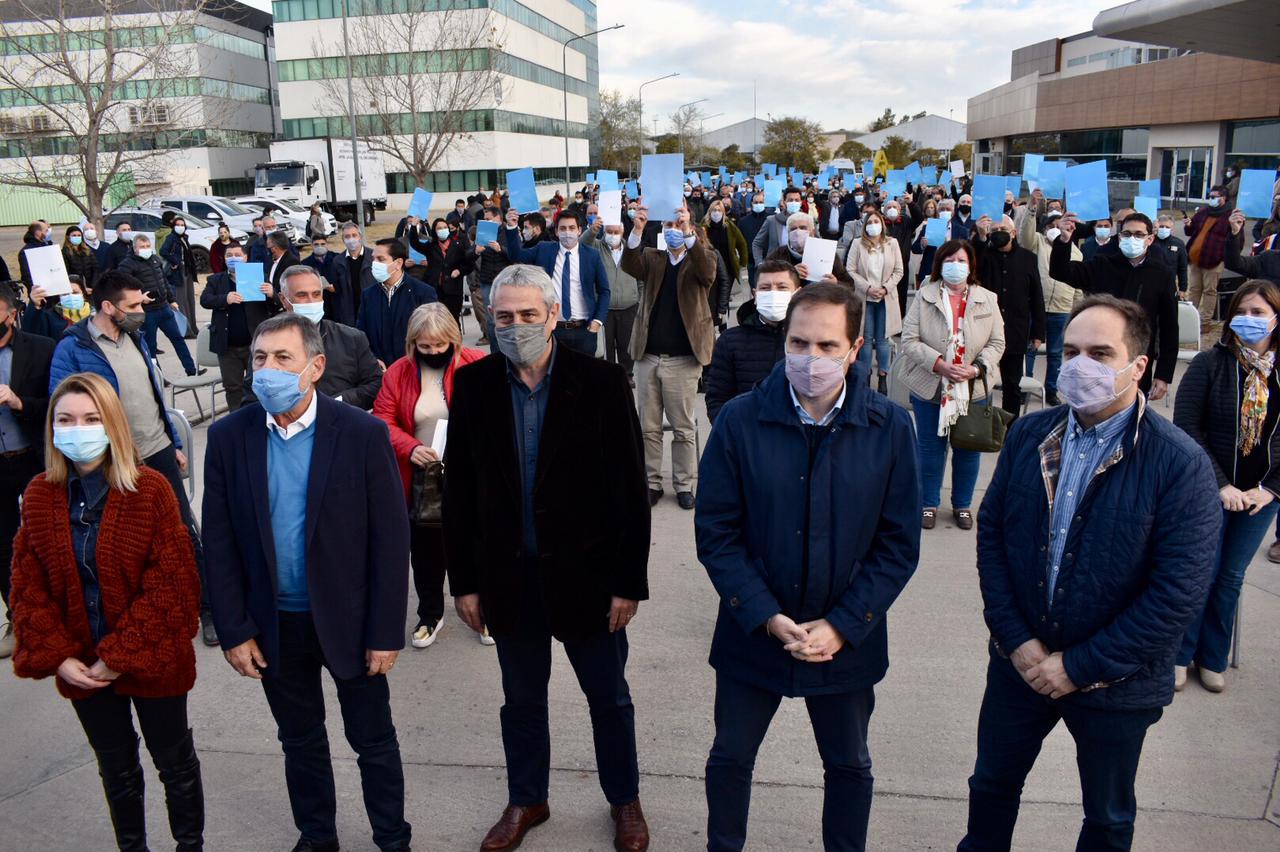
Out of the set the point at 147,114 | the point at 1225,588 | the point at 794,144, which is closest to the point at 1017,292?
the point at 1225,588

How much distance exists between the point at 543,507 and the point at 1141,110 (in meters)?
56.4

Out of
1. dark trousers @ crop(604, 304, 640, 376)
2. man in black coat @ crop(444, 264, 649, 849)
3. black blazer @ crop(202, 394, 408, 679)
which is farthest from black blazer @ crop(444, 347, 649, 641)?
dark trousers @ crop(604, 304, 640, 376)

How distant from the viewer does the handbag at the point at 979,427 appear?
6.46 metres

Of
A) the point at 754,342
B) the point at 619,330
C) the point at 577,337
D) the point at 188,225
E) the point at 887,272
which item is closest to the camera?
the point at 754,342

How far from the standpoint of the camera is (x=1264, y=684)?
181 inches

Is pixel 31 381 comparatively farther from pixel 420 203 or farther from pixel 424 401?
pixel 420 203

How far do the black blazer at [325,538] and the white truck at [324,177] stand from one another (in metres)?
37.6

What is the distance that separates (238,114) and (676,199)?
61266 mm

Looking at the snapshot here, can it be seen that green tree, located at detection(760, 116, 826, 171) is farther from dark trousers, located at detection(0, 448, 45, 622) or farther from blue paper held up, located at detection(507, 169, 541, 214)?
dark trousers, located at detection(0, 448, 45, 622)

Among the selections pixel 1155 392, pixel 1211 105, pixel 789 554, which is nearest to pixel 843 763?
pixel 789 554

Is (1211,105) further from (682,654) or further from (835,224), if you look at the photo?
(682,654)

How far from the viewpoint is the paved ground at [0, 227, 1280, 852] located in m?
3.63

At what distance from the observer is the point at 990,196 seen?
10.9 meters

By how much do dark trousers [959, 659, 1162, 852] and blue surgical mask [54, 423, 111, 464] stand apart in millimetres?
3017
